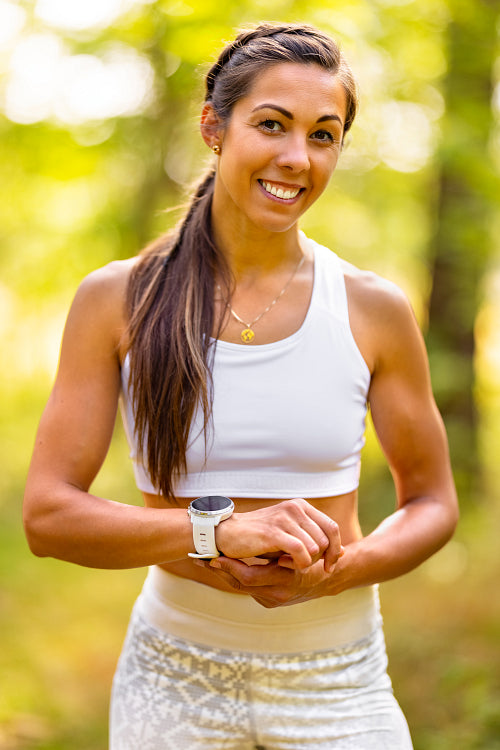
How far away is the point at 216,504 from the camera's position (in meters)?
1.61

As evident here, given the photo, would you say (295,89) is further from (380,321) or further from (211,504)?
(211,504)

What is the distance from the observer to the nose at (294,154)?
1.72m

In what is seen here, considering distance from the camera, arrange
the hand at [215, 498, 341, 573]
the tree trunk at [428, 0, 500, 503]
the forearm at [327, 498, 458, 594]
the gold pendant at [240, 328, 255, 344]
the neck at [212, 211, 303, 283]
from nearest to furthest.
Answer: the hand at [215, 498, 341, 573], the forearm at [327, 498, 458, 594], the gold pendant at [240, 328, 255, 344], the neck at [212, 211, 303, 283], the tree trunk at [428, 0, 500, 503]

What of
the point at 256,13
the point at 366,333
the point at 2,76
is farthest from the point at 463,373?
the point at 366,333

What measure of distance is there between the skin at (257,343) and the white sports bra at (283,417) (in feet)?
Answer: 0.15

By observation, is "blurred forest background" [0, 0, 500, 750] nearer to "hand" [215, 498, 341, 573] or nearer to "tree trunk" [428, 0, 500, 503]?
"tree trunk" [428, 0, 500, 503]

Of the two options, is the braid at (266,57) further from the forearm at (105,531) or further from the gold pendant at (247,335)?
the forearm at (105,531)

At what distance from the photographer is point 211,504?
5.31 ft

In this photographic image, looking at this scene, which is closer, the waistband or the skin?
the skin

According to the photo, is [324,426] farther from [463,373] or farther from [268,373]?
[463,373]

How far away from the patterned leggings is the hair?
15.2 inches

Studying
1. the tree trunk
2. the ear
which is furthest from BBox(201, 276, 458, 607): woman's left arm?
the tree trunk

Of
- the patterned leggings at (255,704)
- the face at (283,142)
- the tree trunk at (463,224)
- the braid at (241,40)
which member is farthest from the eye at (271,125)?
the tree trunk at (463,224)

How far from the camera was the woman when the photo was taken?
1729 millimetres
